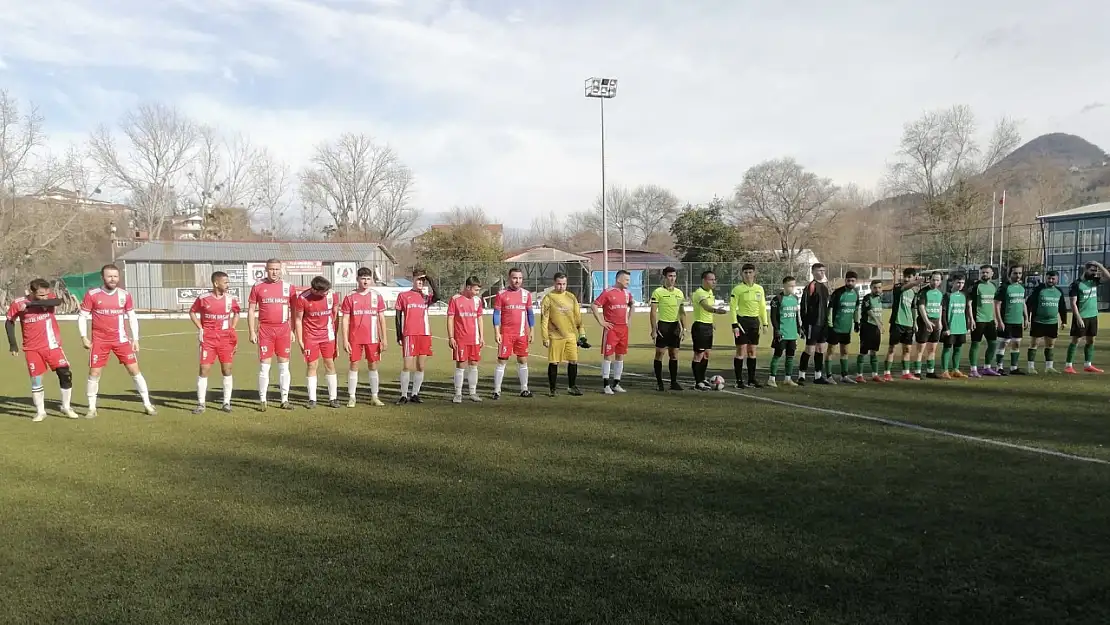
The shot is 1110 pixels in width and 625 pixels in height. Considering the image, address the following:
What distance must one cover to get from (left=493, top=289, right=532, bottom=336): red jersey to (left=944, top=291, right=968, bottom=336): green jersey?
Answer: 23.4 ft

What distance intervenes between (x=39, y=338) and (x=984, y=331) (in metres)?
14.4

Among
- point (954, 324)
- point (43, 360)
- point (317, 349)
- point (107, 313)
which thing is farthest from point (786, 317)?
point (43, 360)

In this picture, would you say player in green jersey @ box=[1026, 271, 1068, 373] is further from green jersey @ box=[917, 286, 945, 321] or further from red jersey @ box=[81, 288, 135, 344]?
red jersey @ box=[81, 288, 135, 344]

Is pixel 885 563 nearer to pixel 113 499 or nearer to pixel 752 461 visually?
pixel 752 461

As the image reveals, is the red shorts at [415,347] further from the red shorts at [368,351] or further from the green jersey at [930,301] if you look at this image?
the green jersey at [930,301]

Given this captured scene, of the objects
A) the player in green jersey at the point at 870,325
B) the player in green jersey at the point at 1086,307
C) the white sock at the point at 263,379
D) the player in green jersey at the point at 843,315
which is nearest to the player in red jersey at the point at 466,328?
the white sock at the point at 263,379

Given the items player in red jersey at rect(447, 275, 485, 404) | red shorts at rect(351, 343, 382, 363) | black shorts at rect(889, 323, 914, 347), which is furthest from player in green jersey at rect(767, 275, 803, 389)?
red shorts at rect(351, 343, 382, 363)

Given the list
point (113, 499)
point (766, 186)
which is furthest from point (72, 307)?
point (766, 186)

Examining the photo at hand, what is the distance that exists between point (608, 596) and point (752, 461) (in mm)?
3135

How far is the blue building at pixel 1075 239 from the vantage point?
42.0 meters

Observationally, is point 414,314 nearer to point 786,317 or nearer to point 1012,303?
point 786,317

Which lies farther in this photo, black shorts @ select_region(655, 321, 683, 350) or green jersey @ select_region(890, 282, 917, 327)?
green jersey @ select_region(890, 282, 917, 327)

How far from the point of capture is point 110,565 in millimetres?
4168

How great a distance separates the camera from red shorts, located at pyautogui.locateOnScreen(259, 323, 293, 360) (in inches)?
376
